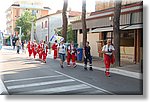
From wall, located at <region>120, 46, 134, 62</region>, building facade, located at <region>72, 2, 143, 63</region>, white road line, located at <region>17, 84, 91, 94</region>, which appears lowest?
white road line, located at <region>17, 84, 91, 94</region>

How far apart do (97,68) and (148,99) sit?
16.7 feet

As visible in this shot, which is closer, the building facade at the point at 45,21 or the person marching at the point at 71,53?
the person marching at the point at 71,53

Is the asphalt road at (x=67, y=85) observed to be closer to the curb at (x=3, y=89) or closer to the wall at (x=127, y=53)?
the curb at (x=3, y=89)

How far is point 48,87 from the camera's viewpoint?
7.32 metres

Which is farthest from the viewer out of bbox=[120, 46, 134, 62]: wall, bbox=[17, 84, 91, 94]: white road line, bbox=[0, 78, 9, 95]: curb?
bbox=[120, 46, 134, 62]: wall

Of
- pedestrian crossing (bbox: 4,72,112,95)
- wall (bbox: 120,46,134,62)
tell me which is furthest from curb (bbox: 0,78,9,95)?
wall (bbox: 120,46,134,62)

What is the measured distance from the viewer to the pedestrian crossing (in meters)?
6.82

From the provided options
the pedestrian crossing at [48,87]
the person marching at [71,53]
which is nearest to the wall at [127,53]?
the person marching at [71,53]

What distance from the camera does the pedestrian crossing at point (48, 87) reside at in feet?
22.4

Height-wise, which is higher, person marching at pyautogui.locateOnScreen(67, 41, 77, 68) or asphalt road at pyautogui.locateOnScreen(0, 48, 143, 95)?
person marching at pyautogui.locateOnScreen(67, 41, 77, 68)

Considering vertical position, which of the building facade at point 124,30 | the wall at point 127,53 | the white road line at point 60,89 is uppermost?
the building facade at point 124,30

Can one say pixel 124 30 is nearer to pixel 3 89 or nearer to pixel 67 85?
pixel 67 85

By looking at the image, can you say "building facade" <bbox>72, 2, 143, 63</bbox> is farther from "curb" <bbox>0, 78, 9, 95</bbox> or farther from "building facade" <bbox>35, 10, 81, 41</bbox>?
"curb" <bbox>0, 78, 9, 95</bbox>

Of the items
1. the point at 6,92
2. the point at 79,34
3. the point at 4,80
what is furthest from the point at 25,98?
the point at 79,34
